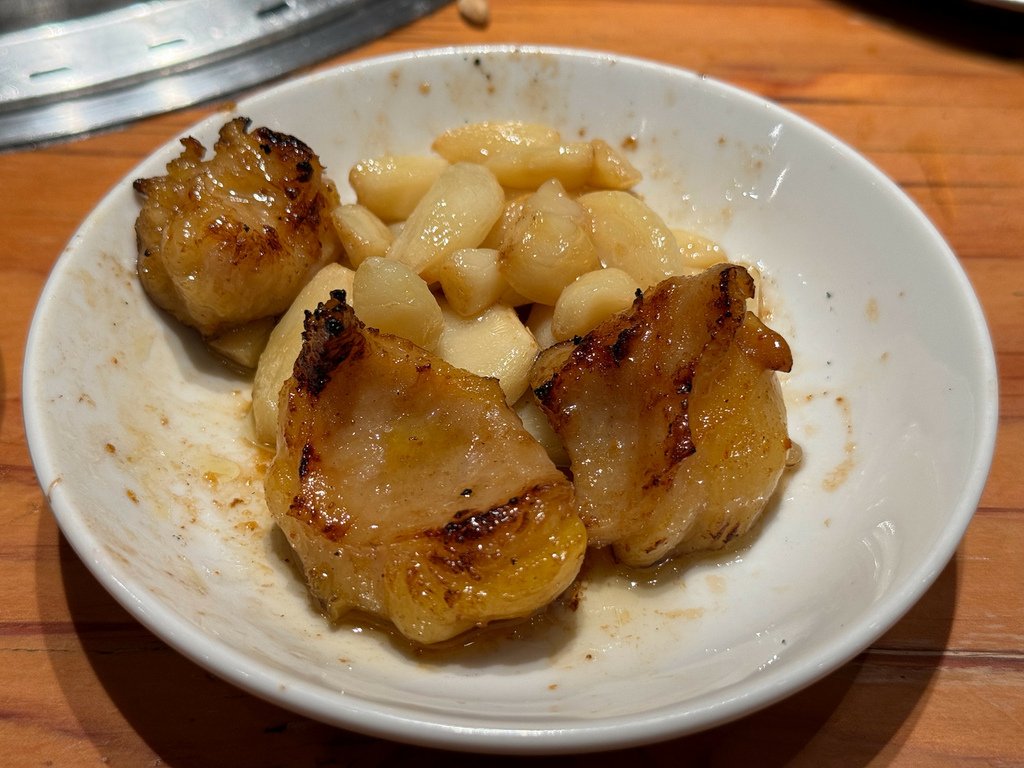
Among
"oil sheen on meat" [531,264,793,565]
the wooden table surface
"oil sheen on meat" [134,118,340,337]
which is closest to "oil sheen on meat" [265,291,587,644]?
"oil sheen on meat" [531,264,793,565]

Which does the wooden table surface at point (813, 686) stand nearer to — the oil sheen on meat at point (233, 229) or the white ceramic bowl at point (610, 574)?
the white ceramic bowl at point (610, 574)

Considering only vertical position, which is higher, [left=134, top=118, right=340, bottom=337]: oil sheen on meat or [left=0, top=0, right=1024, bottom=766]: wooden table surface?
[left=134, top=118, right=340, bottom=337]: oil sheen on meat

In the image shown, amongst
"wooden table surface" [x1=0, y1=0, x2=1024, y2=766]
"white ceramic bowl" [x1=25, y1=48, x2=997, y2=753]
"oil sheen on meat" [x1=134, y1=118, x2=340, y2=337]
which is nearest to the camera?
"white ceramic bowl" [x1=25, y1=48, x2=997, y2=753]

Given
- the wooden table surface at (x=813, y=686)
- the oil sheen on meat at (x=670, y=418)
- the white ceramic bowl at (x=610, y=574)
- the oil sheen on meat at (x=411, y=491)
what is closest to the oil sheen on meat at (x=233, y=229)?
the white ceramic bowl at (x=610, y=574)

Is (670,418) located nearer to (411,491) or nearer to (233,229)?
(411,491)

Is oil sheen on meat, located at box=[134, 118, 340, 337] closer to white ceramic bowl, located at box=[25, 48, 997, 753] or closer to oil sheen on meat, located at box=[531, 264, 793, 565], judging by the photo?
white ceramic bowl, located at box=[25, 48, 997, 753]

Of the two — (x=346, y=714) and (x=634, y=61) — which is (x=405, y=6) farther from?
(x=346, y=714)
